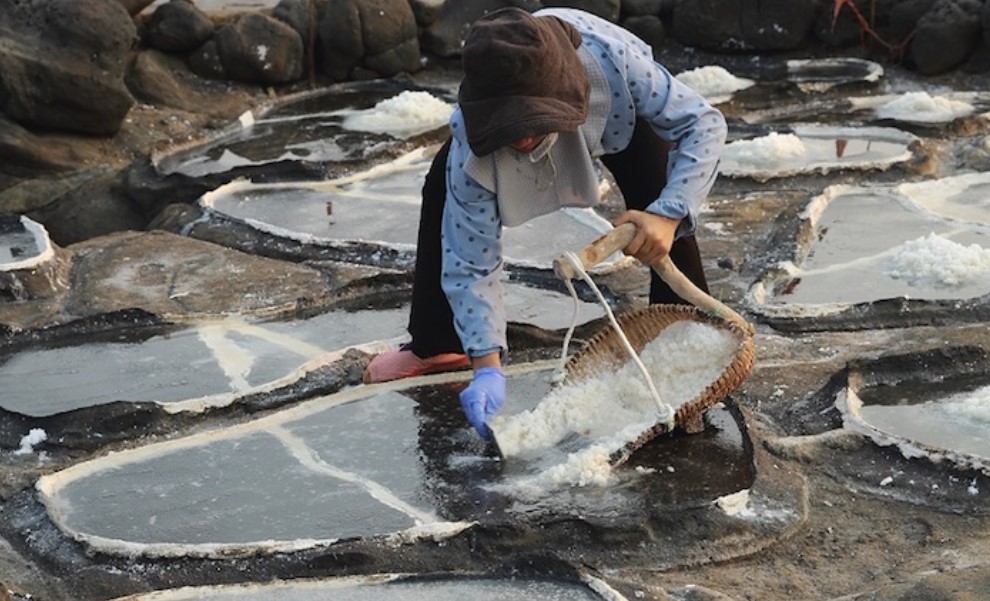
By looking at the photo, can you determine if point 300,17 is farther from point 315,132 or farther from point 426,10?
point 315,132

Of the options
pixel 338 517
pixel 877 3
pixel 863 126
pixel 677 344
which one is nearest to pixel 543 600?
pixel 338 517

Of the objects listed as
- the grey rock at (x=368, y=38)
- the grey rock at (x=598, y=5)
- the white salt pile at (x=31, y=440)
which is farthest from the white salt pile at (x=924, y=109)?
the white salt pile at (x=31, y=440)

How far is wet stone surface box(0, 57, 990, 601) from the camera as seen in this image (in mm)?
3629

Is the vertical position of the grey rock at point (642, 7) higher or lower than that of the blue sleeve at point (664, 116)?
lower

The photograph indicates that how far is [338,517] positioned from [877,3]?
24.7ft

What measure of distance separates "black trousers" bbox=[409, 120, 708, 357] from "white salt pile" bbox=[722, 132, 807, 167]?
3.06m

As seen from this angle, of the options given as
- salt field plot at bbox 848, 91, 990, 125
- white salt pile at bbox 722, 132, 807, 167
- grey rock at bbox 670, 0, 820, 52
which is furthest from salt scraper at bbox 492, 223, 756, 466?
grey rock at bbox 670, 0, 820, 52

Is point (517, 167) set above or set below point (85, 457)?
above

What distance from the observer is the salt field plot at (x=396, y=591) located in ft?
11.1

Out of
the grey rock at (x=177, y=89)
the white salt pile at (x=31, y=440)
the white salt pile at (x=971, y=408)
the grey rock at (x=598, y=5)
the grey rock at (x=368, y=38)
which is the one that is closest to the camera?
the white salt pile at (x=971, y=408)

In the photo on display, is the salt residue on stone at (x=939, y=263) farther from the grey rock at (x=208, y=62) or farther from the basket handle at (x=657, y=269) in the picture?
the grey rock at (x=208, y=62)

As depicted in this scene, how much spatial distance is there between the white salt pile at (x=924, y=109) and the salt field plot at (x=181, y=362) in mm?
4122

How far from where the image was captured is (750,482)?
3979 millimetres

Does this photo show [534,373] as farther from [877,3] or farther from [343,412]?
[877,3]
